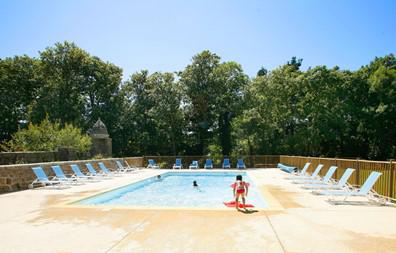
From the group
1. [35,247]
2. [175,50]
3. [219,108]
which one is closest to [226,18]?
[175,50]

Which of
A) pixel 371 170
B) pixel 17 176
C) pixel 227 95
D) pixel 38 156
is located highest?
pixel 227 95

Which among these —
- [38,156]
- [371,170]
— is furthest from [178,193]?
[371,170]

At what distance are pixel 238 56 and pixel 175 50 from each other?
6.79 metres

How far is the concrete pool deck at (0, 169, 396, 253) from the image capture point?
4.64 metres

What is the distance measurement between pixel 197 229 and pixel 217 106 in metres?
22.5

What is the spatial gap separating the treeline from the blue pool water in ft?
28.6

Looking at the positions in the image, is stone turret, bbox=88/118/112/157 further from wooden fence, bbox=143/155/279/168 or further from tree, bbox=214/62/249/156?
tree, bbox=214/62/249/156

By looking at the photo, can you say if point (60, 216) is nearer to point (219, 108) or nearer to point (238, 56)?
point (219, 108)

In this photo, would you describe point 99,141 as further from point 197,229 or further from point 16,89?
point 197,229

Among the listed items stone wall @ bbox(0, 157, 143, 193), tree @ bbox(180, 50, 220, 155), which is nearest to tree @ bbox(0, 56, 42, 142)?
tree @ bbox(180, 50, 220, 155)

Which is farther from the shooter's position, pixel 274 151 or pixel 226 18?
pixel 274 151

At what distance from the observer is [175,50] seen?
25516 mm

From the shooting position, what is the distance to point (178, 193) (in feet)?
44.4

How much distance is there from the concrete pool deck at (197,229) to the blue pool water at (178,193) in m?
1.55
